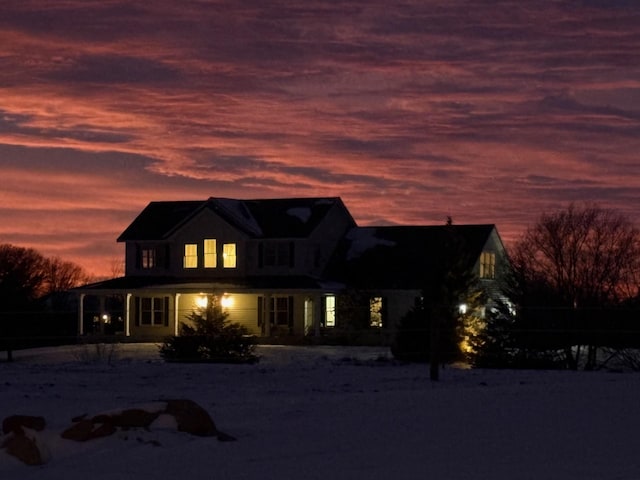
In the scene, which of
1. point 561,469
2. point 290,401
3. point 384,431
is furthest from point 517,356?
point 561,469

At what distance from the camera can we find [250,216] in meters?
53.2

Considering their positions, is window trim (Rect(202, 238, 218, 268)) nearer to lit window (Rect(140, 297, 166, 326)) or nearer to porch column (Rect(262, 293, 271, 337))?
lit window (Rect(140, 297, 166, 326))

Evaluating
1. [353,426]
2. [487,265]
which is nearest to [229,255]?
[487,265]

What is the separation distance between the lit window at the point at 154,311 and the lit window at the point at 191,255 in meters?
2.10

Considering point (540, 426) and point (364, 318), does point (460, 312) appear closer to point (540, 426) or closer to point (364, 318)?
point (364, 318)

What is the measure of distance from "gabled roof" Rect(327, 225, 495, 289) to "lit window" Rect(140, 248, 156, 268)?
27.6 ft

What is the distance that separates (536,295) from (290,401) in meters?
A: 22.3

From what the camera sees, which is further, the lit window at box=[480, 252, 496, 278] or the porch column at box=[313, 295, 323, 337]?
the lit window at box=[480, 252, 496, 278]

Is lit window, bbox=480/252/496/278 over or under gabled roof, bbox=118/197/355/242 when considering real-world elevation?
under

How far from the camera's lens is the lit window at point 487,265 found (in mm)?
52062

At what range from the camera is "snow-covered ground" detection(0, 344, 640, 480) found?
11.1 m

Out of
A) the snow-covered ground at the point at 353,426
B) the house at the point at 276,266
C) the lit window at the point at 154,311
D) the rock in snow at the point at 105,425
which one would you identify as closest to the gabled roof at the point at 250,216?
the house at the point at 276,266

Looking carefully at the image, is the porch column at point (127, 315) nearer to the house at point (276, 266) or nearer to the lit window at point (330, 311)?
the house at point (276, 266)

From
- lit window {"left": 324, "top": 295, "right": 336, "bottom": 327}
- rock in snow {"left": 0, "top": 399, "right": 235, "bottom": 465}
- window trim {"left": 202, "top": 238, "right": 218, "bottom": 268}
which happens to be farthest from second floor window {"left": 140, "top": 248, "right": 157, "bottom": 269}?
rock in snow {"left": 0, "top": 399, "right": 235, "bottom": 465}
